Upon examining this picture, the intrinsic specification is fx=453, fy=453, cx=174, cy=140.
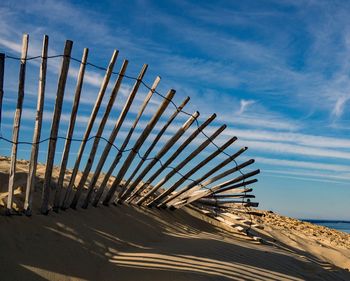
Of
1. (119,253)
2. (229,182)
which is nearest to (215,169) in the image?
(229,182)

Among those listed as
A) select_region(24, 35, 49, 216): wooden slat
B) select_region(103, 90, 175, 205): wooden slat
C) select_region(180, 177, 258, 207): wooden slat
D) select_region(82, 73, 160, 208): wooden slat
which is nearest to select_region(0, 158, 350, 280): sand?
select_region(24, 35, 49, 216): wooden slat

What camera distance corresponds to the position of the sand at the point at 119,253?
3.48 meters

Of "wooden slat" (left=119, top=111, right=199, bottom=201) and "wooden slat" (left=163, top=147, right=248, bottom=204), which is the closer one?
"wooden slat" (left=119, top=111, right=199, bottom=201)

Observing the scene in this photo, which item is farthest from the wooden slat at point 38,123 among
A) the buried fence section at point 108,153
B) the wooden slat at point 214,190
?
the wooden slat at point 214,190

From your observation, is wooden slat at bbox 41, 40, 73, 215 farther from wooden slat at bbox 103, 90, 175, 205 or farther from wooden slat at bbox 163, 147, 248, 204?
wooden slat at bbox 163, 147, 248, 204

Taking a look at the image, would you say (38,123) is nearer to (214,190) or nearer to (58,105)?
(58,105)

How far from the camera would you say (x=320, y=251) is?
7.87 m

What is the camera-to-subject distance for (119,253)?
4066 mm

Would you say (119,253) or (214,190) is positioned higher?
(214,190)

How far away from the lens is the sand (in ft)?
11.4

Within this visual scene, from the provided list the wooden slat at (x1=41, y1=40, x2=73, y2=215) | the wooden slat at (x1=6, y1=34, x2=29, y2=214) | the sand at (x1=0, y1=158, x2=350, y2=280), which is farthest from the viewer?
the wooden slat at (x1=41, y1=40, x2=73, y2=215)

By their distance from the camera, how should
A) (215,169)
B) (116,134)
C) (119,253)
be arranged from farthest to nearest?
1. (215,169)
2. (116,134)
3. (119,253)

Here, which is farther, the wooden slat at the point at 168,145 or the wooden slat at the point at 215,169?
the wooden slat at the point at 215,169

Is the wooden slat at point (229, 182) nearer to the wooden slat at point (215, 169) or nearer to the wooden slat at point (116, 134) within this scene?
the wooden slat at point (215, 169)
